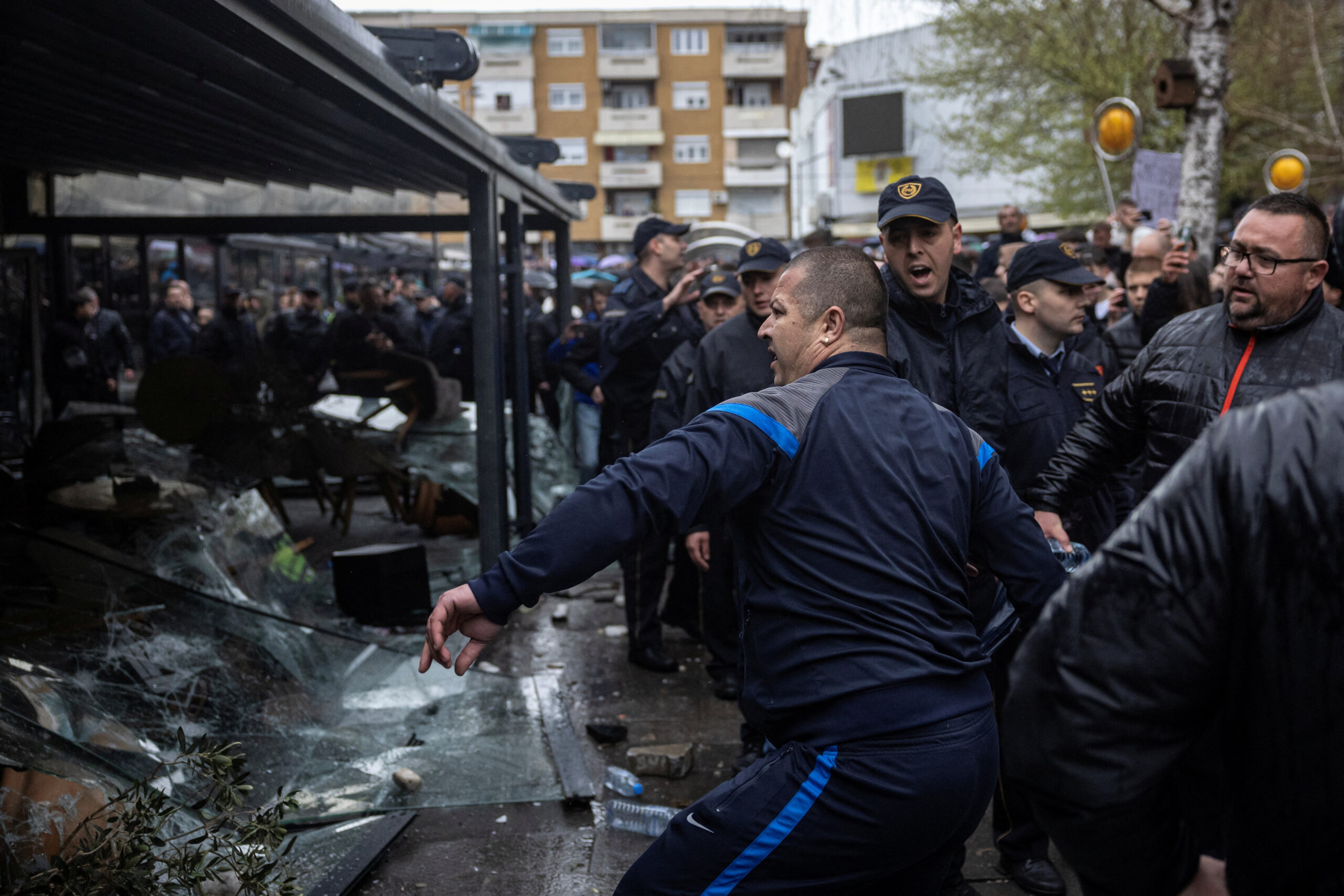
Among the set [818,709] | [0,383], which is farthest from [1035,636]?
[0,383]

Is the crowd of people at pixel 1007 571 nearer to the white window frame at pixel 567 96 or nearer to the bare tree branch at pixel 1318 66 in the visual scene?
the bare tree branch at pixel 1318 66

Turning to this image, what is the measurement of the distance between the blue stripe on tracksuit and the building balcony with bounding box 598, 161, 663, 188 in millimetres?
59996

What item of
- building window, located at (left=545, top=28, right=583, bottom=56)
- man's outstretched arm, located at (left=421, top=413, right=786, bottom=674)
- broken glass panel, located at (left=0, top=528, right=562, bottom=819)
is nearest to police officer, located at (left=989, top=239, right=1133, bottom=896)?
broken glass panel, located at (left=0, top=528, right=562, bottom=819)

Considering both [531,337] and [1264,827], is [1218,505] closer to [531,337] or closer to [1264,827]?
[1264,827]

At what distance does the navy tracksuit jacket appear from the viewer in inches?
77.0

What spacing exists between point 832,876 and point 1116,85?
19180 millimetres

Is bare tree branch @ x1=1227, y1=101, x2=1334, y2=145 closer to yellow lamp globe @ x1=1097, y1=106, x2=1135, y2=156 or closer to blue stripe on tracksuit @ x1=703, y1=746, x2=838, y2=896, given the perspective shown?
yellow lamp globe @ x1=1097, y1=106, x2=1135, y2=156

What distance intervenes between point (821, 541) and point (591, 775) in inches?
109

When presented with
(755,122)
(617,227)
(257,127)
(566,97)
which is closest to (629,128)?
(566,97)

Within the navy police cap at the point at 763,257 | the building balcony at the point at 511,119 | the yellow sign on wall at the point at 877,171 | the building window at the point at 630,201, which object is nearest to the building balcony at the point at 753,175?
the building window at the point at 630,201

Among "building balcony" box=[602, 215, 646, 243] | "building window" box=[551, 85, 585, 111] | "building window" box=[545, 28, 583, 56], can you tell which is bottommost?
"building balcony" box=[602, 215, 646, 243]

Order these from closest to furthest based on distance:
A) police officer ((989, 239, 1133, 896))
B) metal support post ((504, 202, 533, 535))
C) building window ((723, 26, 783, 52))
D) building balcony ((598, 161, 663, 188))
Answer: police officer ((989, 239, 1133, 896))
metal support post ((504, 202, 533, 535))
building balcony ((598, 161, 663, 188))
building window ((723, 26, 783, 52))

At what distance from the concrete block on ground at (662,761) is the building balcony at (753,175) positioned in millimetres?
57416

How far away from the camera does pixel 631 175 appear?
198 feet
